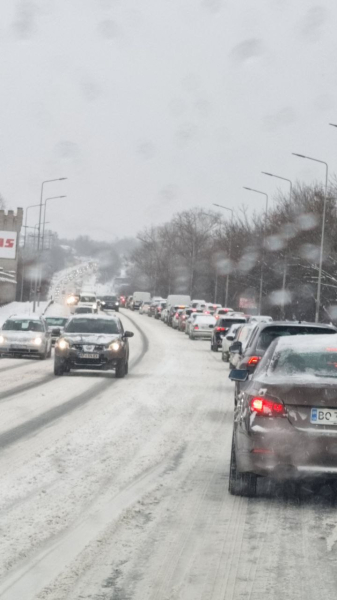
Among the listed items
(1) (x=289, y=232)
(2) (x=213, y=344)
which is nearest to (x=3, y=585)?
(2) (x=213, y=344)

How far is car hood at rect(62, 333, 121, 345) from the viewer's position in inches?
1109

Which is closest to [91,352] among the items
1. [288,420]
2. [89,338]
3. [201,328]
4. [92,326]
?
[89,338]

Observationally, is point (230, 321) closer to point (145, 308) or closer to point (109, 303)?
point (145, 308)

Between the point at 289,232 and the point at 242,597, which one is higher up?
the point at 289,232

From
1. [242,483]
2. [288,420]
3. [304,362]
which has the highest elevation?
[304,362]

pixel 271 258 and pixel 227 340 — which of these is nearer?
pixel 227 340

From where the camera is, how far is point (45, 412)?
17.8 meters

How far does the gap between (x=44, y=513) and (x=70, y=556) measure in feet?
5.19

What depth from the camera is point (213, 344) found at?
158 feet

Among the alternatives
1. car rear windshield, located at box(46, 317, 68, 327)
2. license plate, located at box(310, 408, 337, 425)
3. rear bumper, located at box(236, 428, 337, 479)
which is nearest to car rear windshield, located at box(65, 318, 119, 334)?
rear bumper, located at box(236, 428, 337, 479)

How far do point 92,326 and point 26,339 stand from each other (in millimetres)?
8492

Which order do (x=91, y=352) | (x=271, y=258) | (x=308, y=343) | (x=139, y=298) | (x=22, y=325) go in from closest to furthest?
1. (x=308, y=343)
2. (x=91, y=352)
3. (x=22, y=325)
4. (x=271, y=258)
5. (x=139, y=298)

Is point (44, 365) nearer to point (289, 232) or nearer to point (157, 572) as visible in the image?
point (157, 572)

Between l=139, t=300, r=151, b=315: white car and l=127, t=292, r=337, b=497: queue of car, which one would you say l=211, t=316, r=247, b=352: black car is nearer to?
l=127, t=292, r=337, b=497: queue of car
